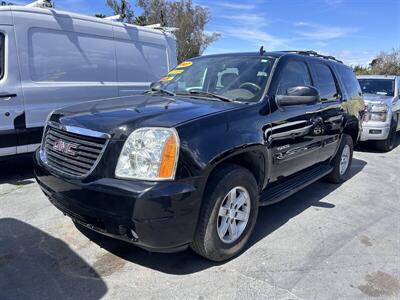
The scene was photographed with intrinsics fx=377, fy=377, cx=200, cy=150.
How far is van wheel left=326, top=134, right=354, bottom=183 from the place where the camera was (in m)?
5.67

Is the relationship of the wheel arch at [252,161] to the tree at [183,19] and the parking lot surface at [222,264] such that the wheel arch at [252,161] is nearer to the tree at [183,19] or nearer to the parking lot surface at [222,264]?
the parking lot surface at [222,264]

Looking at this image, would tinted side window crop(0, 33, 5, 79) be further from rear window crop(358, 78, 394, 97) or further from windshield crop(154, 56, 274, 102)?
rear window crop(358, 78, 394, 97)

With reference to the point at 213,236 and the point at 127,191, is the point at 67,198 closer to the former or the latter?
the point at 127,191

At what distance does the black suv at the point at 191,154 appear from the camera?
2.69 meters

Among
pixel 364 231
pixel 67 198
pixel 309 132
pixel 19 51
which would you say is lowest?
pixel 364 231

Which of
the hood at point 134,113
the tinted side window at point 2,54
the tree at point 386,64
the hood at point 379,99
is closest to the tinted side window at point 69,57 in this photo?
the tinted side window at point 2,54

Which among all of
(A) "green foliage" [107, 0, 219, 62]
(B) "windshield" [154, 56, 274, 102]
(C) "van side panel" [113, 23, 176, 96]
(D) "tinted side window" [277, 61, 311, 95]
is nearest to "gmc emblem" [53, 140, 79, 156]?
(B) "windshield" [154, 56, 274, 102]

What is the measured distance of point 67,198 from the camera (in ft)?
9.71

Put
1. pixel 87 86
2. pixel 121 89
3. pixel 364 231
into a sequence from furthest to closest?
pixel 121 89
pixel 87 86
pixel 364 231

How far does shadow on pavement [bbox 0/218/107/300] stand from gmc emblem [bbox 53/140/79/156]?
0.95 m

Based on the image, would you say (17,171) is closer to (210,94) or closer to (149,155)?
(210,94)

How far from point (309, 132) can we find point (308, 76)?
2.57 ft

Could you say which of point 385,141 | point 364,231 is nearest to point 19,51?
point 364,231

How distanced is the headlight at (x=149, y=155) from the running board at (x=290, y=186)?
1364 mm
